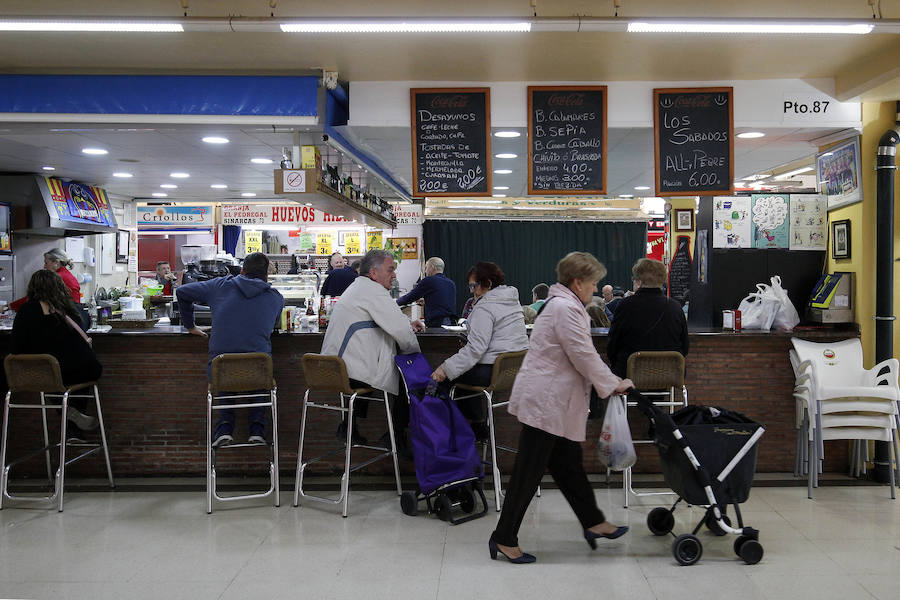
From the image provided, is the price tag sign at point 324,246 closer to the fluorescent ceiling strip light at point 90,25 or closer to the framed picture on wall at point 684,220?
the framed picture on wall at point 684,220

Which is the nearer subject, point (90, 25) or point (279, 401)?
point (90, 25)

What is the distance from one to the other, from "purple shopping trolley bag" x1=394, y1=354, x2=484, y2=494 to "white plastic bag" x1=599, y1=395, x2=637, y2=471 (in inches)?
38.5

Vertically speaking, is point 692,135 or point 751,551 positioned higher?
point 692,135

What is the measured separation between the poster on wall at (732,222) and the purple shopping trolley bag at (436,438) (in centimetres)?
295

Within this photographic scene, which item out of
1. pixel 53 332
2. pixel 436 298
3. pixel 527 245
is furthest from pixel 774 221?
pixel 527 245

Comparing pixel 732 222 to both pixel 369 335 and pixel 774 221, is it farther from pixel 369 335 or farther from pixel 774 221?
pixel 369 335

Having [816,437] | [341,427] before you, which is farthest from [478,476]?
[816,437]

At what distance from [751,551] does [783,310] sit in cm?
248

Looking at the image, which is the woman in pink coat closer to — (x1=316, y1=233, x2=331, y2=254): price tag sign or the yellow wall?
the yellow wall

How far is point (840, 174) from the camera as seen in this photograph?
5.93m

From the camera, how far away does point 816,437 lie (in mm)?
5039

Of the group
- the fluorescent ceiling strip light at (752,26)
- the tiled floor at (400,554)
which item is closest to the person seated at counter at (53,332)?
the tiled floor at (400,554)

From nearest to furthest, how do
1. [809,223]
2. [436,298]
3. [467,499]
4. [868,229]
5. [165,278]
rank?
1. [467,499]
2. [868,229]
3. [809,223]
4. [436,298]
5. [165,278]

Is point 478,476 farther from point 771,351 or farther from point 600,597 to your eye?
point 771,351
